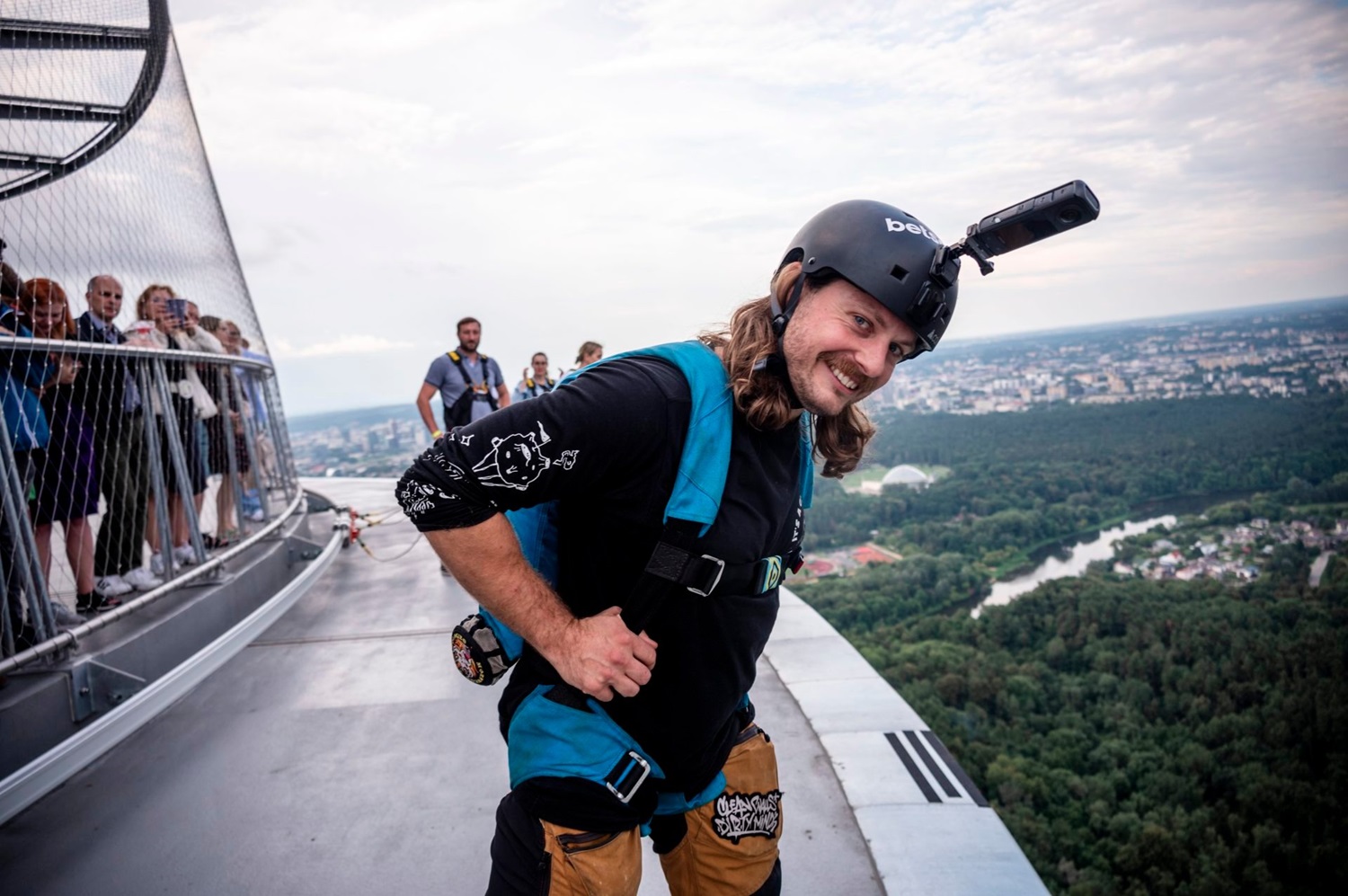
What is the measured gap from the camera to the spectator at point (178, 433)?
4418mm

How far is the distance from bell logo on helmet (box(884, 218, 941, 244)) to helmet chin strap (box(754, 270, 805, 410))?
22 centimetres

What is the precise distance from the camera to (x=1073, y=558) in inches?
1827

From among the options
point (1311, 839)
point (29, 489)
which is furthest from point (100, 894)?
point (1311, 839)

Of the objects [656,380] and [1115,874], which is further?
[1115,874]

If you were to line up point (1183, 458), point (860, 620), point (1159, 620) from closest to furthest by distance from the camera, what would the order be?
point (1159, 620) → point (860, 620) → point (1183, 458)

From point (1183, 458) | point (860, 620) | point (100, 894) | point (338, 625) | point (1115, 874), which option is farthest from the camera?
point (1183, 458)

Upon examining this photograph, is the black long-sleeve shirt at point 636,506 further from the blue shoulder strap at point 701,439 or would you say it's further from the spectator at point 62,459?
the spectator at point 62,459

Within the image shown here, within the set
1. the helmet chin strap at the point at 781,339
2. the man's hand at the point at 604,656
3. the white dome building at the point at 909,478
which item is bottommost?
the white dome building at the point at 909,478

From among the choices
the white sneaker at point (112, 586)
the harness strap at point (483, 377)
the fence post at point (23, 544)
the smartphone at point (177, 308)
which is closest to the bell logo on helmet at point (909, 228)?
the fence post at point (23, 544)

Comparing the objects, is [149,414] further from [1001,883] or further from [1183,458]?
[1183,458]

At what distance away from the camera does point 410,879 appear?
95.2 inches

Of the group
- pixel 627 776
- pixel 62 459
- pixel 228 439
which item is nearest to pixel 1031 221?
pixel 627 776

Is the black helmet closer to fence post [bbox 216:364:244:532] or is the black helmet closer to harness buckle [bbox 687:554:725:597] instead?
harness buckle [bbox 687:554:725:597]

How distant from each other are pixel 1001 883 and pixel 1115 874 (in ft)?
69.8
